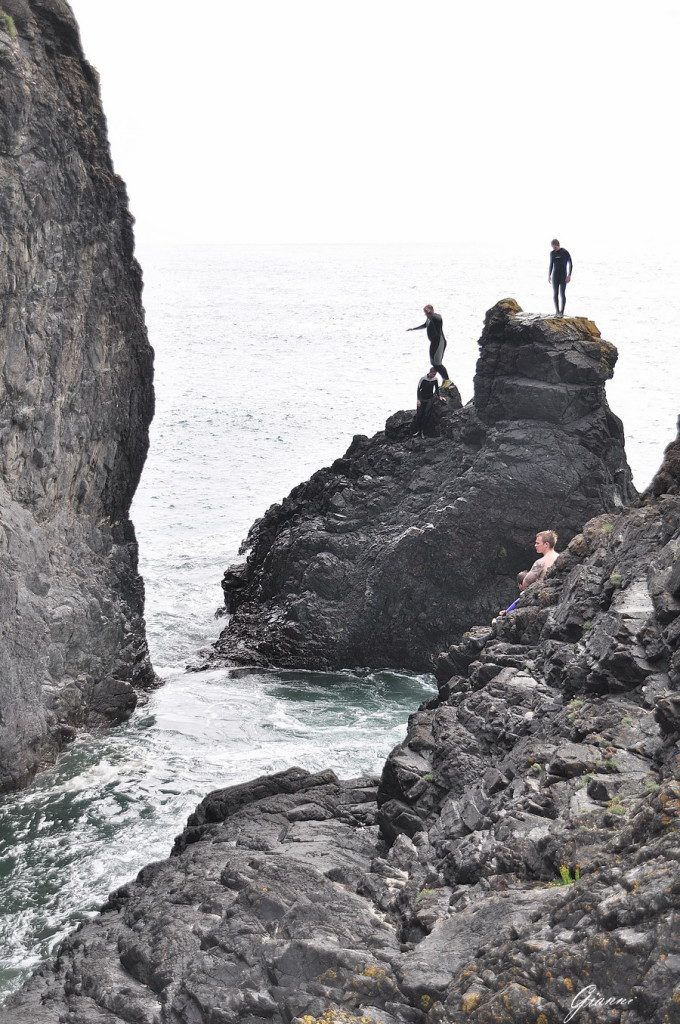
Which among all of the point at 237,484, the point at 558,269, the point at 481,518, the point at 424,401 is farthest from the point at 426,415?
the point at 237,484

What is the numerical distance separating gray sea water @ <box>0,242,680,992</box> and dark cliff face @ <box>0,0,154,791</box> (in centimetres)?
132

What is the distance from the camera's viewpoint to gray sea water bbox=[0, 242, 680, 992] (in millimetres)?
14500

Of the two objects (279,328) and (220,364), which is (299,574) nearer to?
(220,364)

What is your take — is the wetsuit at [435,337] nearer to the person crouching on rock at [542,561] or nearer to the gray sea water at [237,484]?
the gray sea water at [237,484]

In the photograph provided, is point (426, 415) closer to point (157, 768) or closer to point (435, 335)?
point (435, 335)

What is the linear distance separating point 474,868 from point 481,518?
14.3m

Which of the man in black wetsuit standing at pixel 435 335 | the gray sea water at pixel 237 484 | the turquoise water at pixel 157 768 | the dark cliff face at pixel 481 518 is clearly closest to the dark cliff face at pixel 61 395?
the turquoise water at pixel 157 768

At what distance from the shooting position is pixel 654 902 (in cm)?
649

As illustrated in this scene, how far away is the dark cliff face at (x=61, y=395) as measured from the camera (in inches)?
655

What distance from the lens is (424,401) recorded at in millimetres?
24734

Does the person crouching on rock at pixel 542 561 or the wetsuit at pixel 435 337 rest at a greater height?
the wetsuit at pixel 435 337

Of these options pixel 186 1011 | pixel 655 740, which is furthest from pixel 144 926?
pixel 655 740

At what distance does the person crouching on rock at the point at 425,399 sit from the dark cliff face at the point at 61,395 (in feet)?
23.5

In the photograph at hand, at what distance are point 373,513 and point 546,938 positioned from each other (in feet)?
57.7
